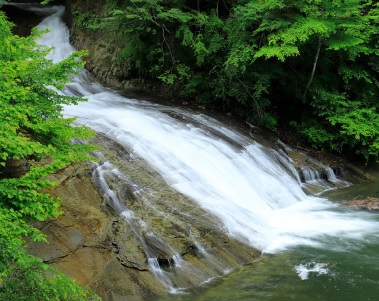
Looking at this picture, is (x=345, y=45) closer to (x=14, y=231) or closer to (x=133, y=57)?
(x=133, y=57)

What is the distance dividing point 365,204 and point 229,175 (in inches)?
118

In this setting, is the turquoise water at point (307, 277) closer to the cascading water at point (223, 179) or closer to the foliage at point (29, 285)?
the cascading water at point (223, 179)

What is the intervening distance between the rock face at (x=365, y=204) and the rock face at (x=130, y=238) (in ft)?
11.2

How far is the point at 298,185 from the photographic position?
10195mm

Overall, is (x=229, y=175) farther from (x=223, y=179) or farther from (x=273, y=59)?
(x=273, y=59)

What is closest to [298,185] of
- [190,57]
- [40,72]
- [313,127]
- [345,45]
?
[313,127]

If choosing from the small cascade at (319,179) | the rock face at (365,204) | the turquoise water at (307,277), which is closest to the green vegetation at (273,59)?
the small cascade at (319,179)

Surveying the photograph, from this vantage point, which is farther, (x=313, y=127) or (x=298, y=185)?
(x=313, y=127)

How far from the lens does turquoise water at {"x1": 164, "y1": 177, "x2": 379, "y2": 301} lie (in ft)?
17.9

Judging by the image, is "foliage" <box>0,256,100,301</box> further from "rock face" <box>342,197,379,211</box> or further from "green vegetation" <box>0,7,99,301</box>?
"rock face" <box>342,197,379,211</box>

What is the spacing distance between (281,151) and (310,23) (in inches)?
132

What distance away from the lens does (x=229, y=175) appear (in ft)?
29.7

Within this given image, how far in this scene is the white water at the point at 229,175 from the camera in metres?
7.51

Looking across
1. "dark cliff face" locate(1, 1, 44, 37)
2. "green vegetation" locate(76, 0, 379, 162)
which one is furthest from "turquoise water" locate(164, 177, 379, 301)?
"dark cliff face" locate(1, 1, 44, 37)
